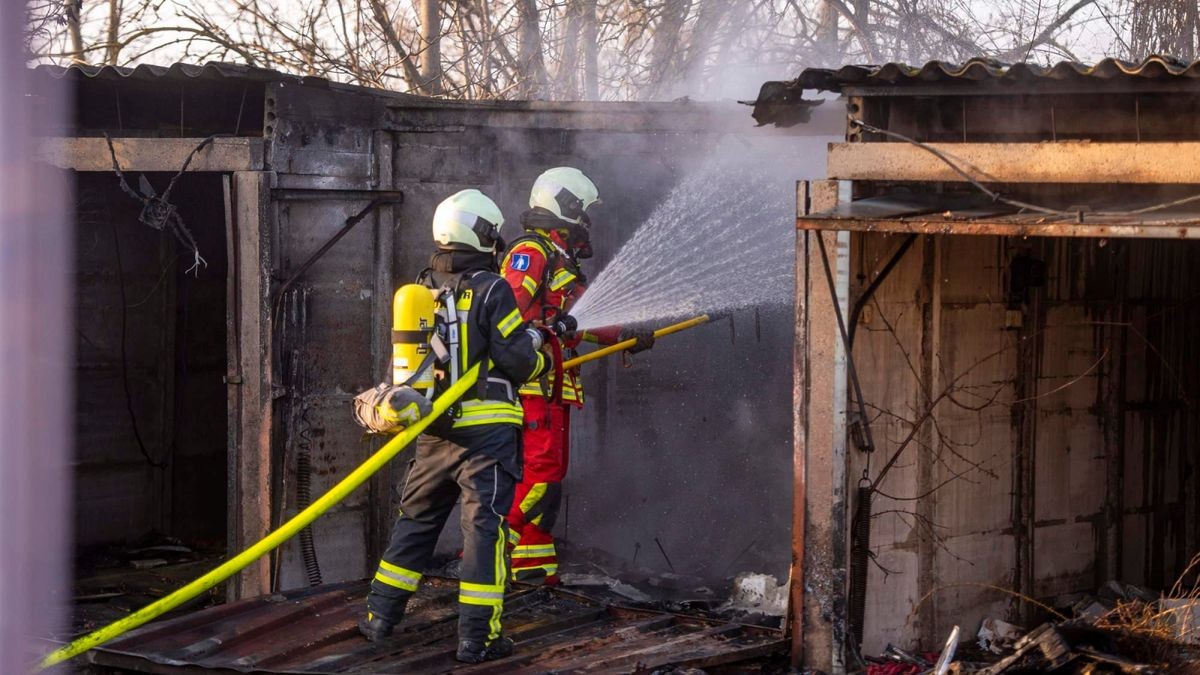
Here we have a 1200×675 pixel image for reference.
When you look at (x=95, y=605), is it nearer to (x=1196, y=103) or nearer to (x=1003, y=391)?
(x=1003, y=391)

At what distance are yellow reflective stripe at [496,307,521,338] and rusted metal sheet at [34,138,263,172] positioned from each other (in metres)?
2.38

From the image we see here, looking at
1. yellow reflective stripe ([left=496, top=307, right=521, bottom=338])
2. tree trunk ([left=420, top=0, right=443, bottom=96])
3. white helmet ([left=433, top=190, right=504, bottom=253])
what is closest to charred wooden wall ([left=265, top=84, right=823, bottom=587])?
white helmet ([left=433, top=190, right=504, bottom=253])

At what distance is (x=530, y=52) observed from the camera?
49.5ft

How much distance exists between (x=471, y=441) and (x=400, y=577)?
0.75 metres

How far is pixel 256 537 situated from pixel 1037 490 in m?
4.45

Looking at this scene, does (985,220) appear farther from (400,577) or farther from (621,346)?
(400,577)

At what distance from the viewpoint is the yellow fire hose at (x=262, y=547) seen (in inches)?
227

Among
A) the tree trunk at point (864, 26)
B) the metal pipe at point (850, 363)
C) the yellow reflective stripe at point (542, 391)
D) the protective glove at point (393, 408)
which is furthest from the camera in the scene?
the tree trunk at point (864, 26)

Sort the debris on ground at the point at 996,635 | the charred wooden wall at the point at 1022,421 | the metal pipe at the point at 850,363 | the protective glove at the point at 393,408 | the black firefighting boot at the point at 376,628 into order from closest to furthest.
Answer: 1. the protective glove at the point at 393,408
2. the metal pipe at the point at 850,363
3. the black firefighting boot at the point at 376,628
4. the charred wooden wall at the point at 1022,421
5. the debris on ground at the point at 996,635

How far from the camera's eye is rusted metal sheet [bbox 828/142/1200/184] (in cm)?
563

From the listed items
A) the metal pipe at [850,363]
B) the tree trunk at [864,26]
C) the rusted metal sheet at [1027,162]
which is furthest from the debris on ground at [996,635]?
the tree trunk at [864,26]

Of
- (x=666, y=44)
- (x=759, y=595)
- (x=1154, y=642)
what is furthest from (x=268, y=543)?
(x=666, y=44)

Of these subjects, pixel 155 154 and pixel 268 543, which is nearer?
pixel 268 543

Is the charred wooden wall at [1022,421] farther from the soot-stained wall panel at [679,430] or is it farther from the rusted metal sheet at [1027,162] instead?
the soot-stained wall panel at [679,430]
